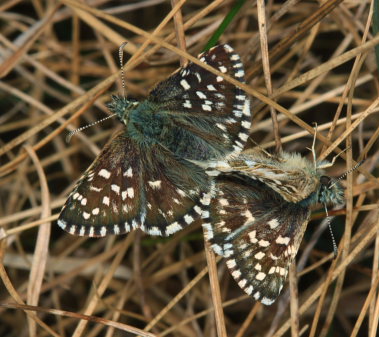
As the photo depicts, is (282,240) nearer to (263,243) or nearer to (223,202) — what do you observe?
(263,243)

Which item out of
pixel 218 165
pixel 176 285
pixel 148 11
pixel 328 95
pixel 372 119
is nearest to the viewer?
pixel 218 165

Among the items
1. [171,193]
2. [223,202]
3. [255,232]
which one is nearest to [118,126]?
[171,193]

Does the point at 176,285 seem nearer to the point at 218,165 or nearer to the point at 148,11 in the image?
the point at 218,165

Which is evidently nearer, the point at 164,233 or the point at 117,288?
the point at 164,233

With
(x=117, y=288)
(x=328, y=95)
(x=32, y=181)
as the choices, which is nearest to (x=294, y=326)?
(x=328, y=95)

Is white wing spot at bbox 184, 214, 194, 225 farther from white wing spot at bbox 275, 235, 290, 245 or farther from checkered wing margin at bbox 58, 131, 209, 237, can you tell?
white wing spot at bbox 275, 235, 290, 245

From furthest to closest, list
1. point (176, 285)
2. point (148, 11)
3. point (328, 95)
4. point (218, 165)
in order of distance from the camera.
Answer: point (148, 11), point (176, 285), point (328, 95), point (218, 165)

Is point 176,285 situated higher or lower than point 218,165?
lower
